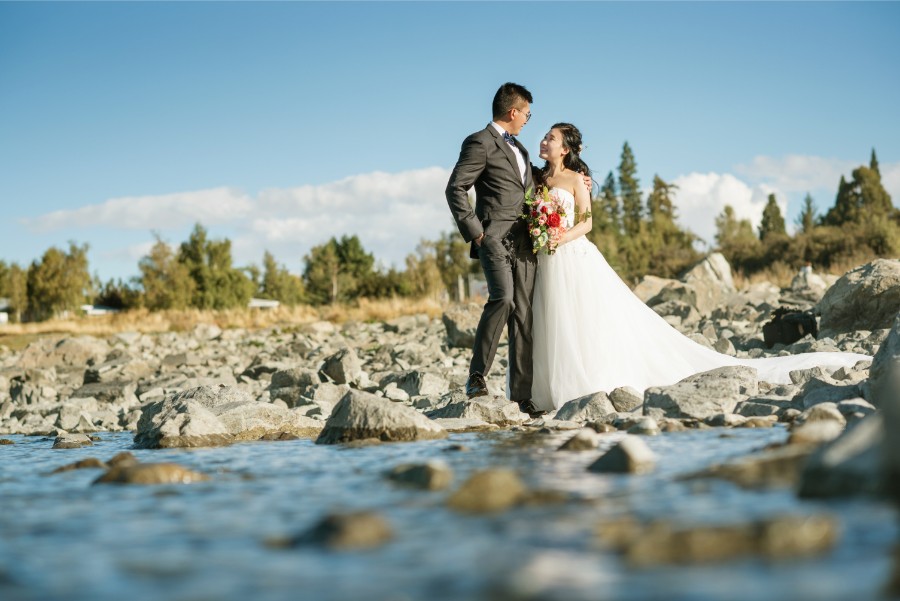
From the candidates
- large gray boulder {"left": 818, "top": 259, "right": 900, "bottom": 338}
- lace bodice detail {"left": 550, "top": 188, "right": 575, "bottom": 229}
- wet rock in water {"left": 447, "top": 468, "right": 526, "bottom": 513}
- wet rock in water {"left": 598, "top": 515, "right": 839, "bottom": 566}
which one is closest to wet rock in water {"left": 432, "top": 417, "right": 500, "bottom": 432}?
lace bodice detail {"left": 550, "top": 188, "right": 575, "bottom": 229}

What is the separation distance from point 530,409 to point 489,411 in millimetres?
783

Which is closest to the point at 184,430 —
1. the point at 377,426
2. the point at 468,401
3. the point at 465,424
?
the point at 377,426

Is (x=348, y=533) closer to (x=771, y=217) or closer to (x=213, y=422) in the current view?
(x=213, y=422)

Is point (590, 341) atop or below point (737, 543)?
atop

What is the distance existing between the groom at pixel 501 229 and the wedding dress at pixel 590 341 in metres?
0.15

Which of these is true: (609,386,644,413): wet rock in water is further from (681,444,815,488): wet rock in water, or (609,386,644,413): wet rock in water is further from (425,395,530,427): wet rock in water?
(681,444,815,488): wet rock in water

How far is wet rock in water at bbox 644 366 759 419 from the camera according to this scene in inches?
264

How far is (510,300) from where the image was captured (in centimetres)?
812

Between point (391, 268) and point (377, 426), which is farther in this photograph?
point (391, 268)

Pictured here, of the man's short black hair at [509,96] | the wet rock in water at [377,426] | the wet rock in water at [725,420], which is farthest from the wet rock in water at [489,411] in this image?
the man's short black hair at [509,96]

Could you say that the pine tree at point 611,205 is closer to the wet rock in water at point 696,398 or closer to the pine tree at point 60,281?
the pine tree at point 60,281

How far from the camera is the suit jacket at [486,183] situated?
786cm

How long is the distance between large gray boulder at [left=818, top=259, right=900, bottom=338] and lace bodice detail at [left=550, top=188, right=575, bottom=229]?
207 inches

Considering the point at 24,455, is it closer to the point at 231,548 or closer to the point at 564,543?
the point at 231,548
